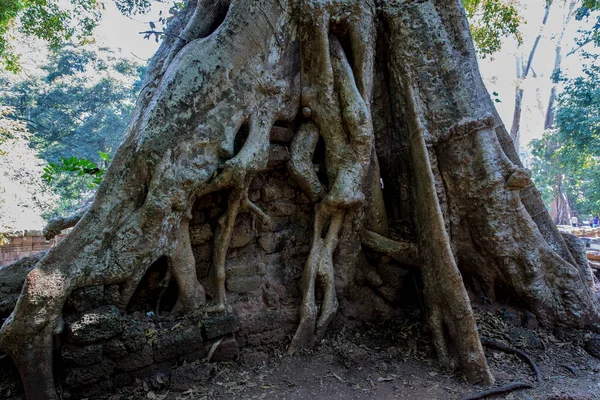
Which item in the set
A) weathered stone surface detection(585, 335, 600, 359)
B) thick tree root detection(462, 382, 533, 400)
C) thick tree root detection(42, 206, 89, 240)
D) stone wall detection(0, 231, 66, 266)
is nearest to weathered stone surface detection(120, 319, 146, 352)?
thick tree root detection(42, 206, 89, 240)

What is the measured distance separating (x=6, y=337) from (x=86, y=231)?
2.22 feet

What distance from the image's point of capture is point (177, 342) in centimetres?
227

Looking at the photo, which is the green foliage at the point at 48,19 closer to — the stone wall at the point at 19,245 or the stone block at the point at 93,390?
the stone wall at the point at 19,245

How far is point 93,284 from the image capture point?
216 cm

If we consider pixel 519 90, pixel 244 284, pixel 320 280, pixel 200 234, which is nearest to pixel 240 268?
pixel 244 284

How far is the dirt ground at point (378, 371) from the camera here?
219 cm

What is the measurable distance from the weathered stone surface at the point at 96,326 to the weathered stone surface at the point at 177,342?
0.88 ft

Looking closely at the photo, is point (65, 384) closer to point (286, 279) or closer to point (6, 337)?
point (6, 337)

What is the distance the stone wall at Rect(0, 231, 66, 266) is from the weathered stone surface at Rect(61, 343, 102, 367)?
18.4 ft

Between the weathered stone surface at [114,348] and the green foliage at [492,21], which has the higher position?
the green foliage at [492,21]

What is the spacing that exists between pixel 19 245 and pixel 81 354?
20.4 ft

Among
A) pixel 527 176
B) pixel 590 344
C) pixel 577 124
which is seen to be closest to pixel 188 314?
pixel 527 176

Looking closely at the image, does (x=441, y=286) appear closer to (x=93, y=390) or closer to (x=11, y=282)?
(x=93, y=390)

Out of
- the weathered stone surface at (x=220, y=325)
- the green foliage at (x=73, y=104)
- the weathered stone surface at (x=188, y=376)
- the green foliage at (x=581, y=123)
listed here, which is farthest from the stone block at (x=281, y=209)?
the green foliage at (x=73, y=104)
